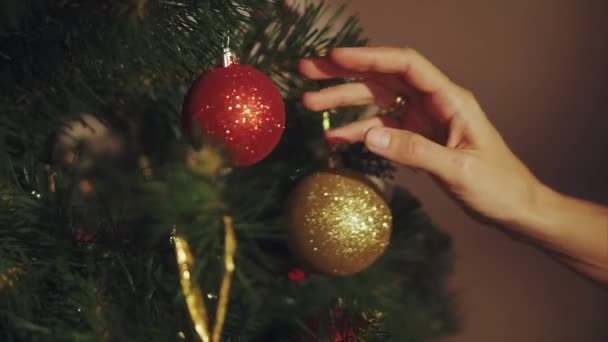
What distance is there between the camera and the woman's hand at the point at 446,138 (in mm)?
449

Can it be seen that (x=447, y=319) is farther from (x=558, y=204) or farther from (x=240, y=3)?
(x=240, y=3)

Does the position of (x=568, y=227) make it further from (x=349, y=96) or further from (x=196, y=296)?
(x=196, y=296)

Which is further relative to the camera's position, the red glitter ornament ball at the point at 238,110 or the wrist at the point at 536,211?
the wrist at the point at 536,211

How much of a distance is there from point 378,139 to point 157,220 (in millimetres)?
244

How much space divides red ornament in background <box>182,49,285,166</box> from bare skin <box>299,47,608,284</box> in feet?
0.39

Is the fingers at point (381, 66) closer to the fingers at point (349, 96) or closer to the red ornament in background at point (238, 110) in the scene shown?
the fingers at point (349, 96)

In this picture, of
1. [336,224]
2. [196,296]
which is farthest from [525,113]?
[196,296]

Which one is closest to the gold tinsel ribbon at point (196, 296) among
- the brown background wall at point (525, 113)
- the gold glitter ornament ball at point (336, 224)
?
the gold glitter ornament ball at point (336, 224)

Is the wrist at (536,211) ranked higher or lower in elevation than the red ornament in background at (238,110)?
lower

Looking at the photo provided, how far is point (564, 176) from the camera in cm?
73

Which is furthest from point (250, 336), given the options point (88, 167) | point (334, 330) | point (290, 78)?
point (290, 78)

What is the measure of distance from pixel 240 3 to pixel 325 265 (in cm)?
25

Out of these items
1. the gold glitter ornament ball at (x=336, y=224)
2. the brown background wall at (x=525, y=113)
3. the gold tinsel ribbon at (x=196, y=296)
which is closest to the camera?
the gold tinsel ribbon at (x=196, y=296)

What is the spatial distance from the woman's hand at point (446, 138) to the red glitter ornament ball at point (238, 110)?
0.39ft
